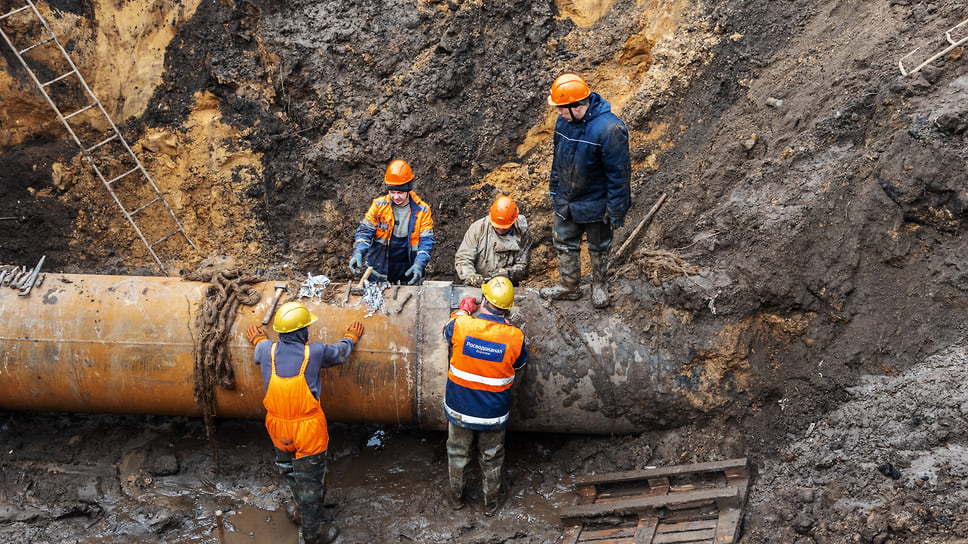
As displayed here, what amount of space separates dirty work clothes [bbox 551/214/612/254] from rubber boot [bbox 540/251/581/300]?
0.06m

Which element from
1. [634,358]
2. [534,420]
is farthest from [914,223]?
[534,420]

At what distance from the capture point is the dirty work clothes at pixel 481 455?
508 cm

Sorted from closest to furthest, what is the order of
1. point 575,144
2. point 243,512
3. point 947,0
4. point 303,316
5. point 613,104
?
point 303,316
point 575,144
point 243,512
point 947,0
point 613,104

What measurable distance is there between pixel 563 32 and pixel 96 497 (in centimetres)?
594

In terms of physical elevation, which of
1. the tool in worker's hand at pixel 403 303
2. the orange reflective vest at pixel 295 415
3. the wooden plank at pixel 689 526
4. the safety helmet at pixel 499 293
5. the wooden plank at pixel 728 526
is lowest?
the wooden plank at pixel 689 526

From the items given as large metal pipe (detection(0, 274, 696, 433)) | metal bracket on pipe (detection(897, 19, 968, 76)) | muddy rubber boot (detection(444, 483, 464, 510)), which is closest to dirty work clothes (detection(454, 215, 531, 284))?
large metal pipe (detection(0, 274, 696, 433))

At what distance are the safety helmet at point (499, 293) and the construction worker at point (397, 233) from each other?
127 centimetres

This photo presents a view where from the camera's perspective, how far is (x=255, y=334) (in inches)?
202

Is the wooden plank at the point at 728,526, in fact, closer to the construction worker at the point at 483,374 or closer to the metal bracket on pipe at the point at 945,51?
the construction worker at the point at 483,374

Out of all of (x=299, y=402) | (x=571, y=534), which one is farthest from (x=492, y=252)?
(x=571, y=534)

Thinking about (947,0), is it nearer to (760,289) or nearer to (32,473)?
(760,289)

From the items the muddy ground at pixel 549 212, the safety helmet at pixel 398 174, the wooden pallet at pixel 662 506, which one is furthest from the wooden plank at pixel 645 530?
the safety helmet at pixel 398 174

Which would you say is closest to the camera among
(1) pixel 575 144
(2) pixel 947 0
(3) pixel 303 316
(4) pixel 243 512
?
(3) pixel 303 316

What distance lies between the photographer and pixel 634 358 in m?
5.24
